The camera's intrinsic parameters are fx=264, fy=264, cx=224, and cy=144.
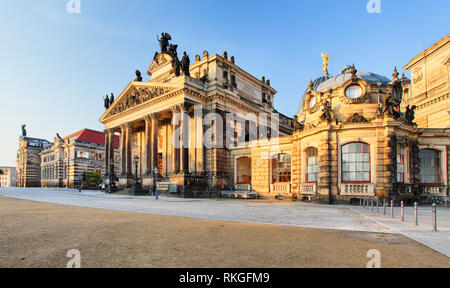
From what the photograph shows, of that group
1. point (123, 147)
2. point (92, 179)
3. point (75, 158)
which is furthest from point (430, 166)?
point (75, 158)

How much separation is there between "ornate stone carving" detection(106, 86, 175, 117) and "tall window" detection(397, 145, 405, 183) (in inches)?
1002

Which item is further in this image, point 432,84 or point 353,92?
point 432,84

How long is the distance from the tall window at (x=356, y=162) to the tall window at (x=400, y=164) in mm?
2558

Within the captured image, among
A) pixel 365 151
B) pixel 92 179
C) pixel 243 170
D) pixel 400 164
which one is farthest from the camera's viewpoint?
pixel 92 179

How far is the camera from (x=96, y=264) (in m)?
4.95

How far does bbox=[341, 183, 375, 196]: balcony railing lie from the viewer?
63.7 feet

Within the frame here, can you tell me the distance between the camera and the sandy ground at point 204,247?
16.9 ft

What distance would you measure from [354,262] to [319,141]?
1763 cm

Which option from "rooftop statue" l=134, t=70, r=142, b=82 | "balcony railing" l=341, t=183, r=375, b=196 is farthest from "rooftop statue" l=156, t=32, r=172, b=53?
"balcony railing" l=341, t=183, r=375, b=196

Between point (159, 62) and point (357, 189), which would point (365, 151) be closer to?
point (357, 189)

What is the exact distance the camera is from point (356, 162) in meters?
20.3

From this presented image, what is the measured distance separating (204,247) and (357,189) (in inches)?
673

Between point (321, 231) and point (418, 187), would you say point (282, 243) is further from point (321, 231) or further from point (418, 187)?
point (418, 187)
